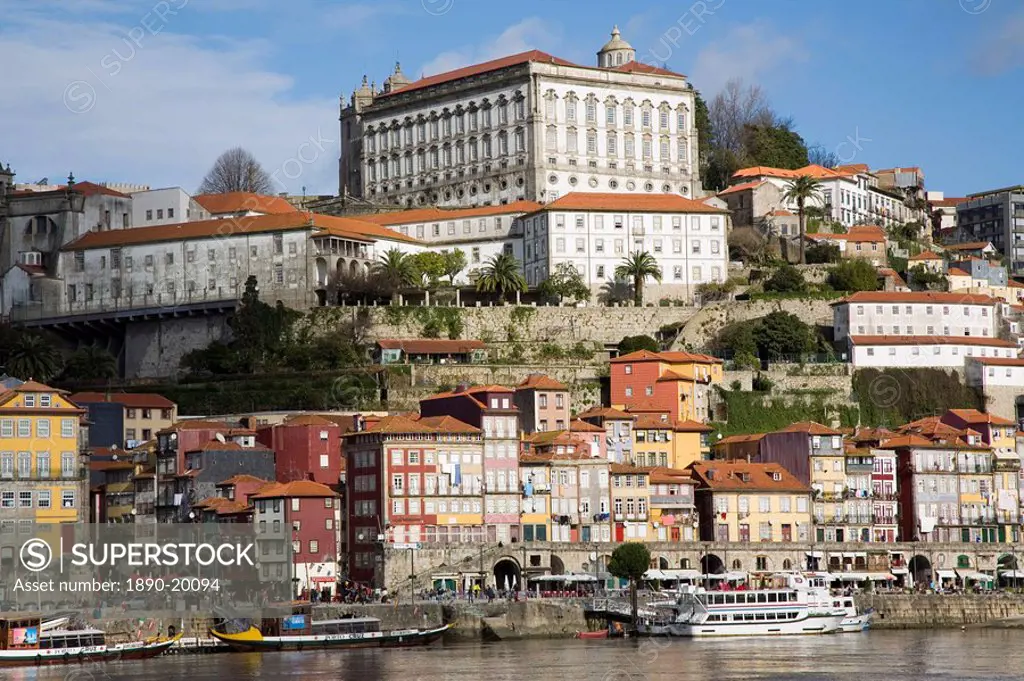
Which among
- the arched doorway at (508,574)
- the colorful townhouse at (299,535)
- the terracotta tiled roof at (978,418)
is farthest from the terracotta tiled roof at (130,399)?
the terracotta tiled roof at (978,418)

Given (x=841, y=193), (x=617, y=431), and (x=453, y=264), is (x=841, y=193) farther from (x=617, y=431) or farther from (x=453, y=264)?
(x=617, y=431)

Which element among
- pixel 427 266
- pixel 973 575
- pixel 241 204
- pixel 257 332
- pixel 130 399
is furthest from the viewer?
pixel 241 204

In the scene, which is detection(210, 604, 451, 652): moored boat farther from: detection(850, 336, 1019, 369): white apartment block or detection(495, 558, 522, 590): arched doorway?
detection(850, 336, 1019, 369): white apartment block

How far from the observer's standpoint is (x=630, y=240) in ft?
436

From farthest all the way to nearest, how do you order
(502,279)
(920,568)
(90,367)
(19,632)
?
(502,279) < (90,367) < (920,568) < (19,632)

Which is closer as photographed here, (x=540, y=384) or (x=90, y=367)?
(x=540, y=384)

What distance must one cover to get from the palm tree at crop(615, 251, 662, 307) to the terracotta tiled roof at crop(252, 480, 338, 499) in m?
39.4

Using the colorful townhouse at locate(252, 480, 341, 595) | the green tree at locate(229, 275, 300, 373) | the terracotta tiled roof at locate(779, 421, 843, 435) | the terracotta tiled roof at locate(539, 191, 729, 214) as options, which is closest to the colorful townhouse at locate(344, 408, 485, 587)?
the colorful townhouse at locate(252, 480, 341, 595)

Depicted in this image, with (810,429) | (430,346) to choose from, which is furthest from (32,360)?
(810,429)

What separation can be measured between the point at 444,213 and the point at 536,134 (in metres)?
9.61

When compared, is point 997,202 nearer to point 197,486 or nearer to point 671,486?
point 671,486

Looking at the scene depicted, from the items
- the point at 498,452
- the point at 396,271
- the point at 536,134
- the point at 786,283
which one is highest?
the point at 536,134

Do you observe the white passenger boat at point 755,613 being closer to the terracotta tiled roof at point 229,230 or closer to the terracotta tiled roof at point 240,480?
the terracotta tiled roof at point 240,480

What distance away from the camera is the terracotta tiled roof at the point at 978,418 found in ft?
362
